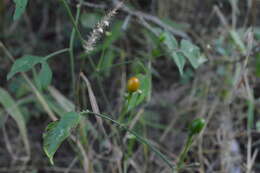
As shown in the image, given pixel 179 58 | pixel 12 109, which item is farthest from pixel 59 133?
pixel 12 109

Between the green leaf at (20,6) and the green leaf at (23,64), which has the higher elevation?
the green leaf at (20,6)

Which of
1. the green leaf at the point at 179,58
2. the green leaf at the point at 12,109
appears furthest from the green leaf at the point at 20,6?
the green leaf at the point at 12,109

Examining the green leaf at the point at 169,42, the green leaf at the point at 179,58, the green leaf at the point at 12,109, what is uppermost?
the green leaf at the point at 169,42

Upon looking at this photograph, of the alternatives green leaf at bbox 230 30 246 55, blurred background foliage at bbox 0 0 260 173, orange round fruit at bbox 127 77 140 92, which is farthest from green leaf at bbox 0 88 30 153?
green leaf at bbox 230 30 246 55

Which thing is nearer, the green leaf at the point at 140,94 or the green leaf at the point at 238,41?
A: the green leaf at the point at 140,94

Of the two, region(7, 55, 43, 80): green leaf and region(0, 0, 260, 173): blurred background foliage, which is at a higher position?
region(7, 55, 43, 80): green leaf

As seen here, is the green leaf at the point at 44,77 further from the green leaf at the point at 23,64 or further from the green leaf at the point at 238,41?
the green leaf at the point at 238,41

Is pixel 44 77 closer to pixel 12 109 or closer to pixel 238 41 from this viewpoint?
pixel 12 109

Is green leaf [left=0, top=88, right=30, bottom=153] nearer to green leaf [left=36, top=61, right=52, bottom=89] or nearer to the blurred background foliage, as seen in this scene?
the blurred background foliage

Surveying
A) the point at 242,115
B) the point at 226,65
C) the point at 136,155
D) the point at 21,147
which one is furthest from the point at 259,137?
the point at 21,147

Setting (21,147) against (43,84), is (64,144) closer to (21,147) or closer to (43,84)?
(21,147)

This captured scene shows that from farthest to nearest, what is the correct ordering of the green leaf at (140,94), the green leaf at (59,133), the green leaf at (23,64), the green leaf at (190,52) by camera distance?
the green leaf at (190,52), the green leaf at (140,94), the green leaf at (23,64), the green leaf at (59,133)
